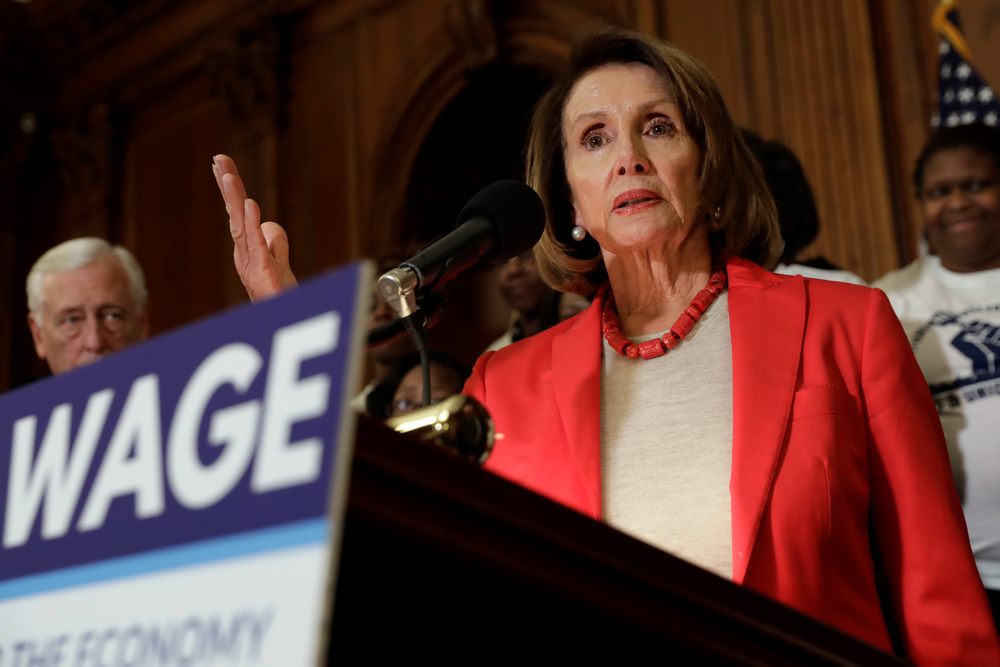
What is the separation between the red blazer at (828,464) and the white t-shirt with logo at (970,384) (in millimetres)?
852

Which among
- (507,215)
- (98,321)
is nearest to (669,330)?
(507,215)

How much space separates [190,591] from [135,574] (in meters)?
0.05

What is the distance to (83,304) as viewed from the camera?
298cm

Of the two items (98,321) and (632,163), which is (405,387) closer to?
(98,321)

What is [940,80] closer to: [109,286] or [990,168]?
[990,168]

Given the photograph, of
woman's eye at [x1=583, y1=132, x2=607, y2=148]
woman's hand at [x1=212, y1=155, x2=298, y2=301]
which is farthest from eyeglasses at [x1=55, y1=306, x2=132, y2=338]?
woman's eye at [x1=583, y1=132, x2=607, y2=148]

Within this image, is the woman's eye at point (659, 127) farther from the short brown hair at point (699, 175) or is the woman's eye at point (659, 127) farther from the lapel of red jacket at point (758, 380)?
the lapel of red jacket at point (758, 380)

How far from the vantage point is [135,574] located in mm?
680

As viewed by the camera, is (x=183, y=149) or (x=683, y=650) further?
(x=183, y=149)

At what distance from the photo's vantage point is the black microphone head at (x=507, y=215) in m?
1.28

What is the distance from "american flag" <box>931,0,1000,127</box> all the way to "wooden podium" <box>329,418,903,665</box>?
9.42 feet

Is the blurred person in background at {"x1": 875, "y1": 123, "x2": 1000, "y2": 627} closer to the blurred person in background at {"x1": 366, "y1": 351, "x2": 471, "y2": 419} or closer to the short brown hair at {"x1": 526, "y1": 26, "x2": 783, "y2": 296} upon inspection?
the short brown hair at {"x1": 526, "y1": 26, "x2": 783, "y2": 296}

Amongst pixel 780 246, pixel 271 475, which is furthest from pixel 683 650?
pixel 780 246

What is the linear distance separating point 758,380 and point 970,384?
102 cm
